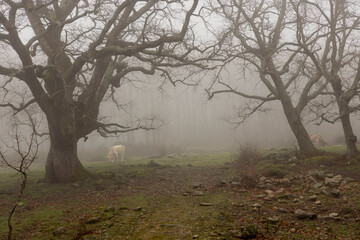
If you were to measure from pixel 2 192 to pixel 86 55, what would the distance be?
262 inches

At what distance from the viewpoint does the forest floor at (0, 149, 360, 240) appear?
6.41 m

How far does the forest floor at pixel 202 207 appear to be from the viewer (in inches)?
252

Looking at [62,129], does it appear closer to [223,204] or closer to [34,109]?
[34,109]

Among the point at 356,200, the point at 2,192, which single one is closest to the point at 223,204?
the point at 356,200

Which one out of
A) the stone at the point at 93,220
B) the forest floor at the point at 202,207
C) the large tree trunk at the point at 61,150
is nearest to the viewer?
the forest floor at the point at 202,207

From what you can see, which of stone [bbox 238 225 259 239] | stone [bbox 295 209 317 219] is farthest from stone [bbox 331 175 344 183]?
stone [bbox 238 225 259 239]

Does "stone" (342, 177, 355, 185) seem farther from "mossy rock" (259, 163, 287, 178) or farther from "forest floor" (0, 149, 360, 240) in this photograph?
"mossy rock" (259, 163, 287, 178)

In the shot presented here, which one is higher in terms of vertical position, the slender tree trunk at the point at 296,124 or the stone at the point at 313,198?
the slender tree trunk at the point at 296,124

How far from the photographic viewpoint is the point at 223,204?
8.82m

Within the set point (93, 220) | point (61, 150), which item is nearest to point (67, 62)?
point (61, 150)

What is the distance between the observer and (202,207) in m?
8.64

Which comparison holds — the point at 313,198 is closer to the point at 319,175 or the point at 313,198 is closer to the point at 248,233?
the point at 319,175

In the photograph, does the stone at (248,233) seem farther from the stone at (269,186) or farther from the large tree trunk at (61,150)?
the large tree trunk at (61,150)

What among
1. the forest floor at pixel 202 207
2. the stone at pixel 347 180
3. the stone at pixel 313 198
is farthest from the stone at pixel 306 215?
the stone at pixel 347 180
